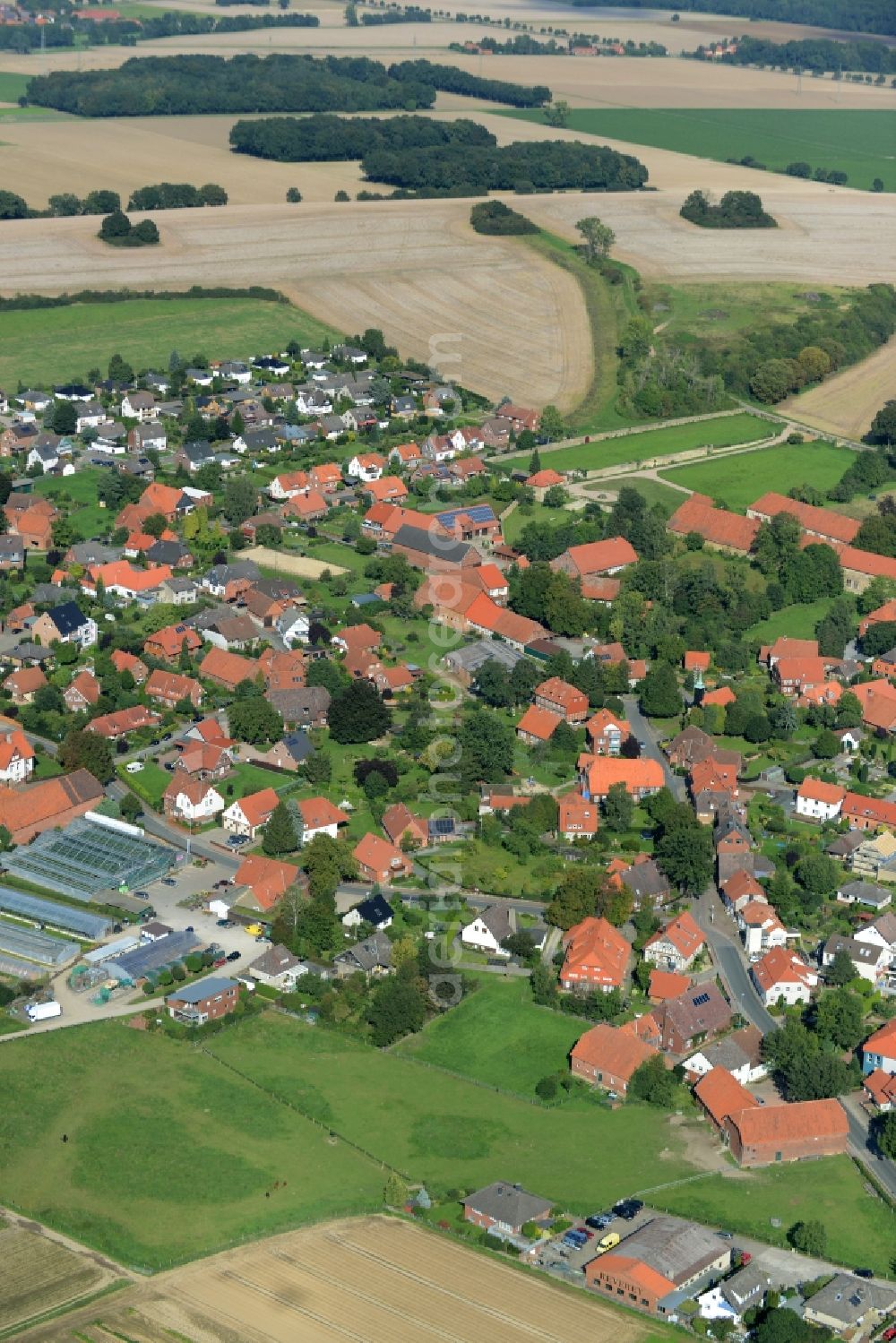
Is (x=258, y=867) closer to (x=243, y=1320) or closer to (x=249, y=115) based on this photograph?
(x=243, y=1320)

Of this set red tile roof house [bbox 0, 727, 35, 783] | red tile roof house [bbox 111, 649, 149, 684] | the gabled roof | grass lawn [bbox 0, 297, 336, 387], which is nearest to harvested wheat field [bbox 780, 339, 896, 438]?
grass lawn [bbox 0, 297, 336, 387]

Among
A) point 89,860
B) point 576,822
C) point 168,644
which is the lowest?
point 89,860

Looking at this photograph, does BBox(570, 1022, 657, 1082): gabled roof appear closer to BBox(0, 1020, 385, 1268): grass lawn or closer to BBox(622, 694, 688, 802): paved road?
BBox(0, 1020, 385, 1268): grass lawn

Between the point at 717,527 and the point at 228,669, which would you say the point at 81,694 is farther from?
the point at 717,527

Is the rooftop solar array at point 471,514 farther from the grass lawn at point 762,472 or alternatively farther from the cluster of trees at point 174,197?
the cluster of trees at point 174,197

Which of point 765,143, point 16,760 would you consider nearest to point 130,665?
point 16,760

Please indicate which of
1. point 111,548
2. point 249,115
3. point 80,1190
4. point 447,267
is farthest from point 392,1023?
point 249,115
